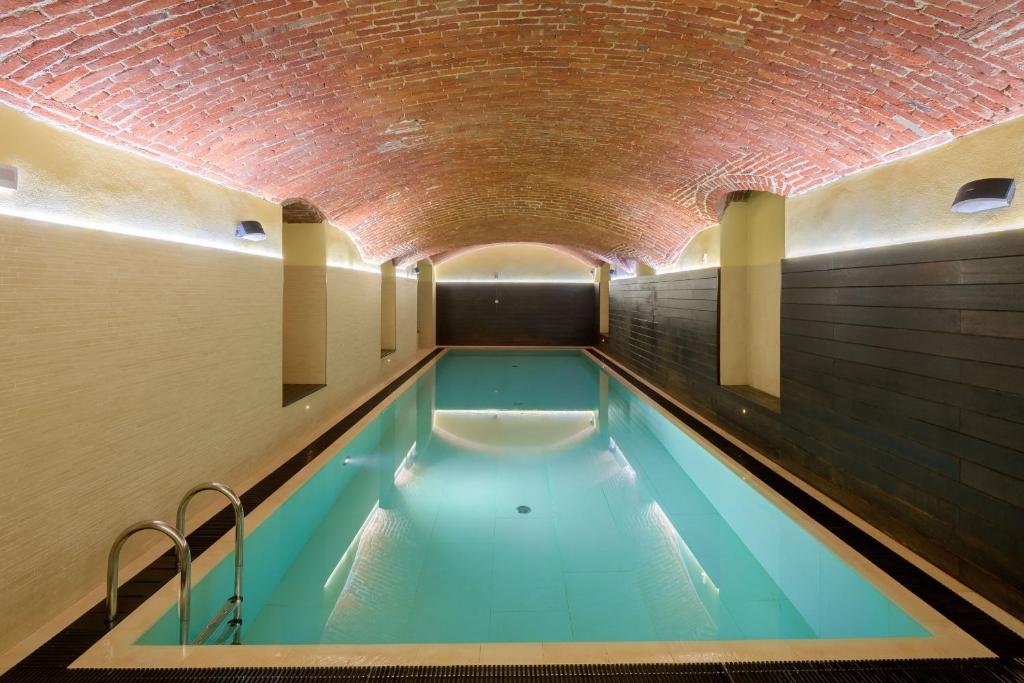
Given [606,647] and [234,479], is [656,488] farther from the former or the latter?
[234,479]

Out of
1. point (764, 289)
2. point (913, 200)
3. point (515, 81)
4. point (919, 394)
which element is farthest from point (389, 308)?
point (919, 394)

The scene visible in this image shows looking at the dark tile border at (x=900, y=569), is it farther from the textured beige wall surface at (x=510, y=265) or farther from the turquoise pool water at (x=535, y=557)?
the textured beige wall surface at (x=510, y=265)

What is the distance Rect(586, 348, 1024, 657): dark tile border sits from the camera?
107 inches

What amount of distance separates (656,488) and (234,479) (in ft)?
12.8

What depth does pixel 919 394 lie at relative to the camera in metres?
3.68

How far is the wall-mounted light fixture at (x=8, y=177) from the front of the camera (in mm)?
2560

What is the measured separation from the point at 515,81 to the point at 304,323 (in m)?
4.69

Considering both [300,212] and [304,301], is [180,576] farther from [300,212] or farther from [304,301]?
[304,301]

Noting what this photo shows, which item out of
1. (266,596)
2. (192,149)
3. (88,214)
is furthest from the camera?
(192,149)

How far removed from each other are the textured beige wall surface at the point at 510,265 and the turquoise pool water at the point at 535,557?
11787 millimetres

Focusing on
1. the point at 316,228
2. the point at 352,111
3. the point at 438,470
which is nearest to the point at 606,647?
the point at 438,470

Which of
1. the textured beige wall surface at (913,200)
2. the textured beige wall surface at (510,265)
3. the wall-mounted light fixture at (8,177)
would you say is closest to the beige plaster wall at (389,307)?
the textured beige wall surface at (510,265)

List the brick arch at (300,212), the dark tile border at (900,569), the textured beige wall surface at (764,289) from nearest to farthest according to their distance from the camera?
1. the dark tile border at (900,569)
2. the brick arch at (300,212)
3. the textured beige wall surface at (764,289)

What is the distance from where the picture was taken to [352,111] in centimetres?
459
